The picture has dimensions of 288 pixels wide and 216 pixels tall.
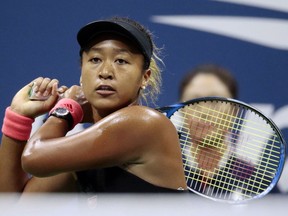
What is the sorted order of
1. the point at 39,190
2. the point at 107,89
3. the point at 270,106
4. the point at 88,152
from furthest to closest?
the point at 270,106 → the point at 39,190 → the point at 107,89 → the point at 88,152

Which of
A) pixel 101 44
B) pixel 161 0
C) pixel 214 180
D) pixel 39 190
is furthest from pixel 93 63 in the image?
pixel 161 0

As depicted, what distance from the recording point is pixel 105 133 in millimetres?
1620

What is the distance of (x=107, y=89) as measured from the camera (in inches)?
68.4

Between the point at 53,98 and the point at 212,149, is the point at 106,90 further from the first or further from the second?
the point at 212,149

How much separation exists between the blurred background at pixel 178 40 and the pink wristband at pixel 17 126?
0.68 m

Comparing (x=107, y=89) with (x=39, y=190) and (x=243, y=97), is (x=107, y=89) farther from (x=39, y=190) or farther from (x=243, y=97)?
(x=243, y=97)

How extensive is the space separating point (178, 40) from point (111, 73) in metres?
1.02

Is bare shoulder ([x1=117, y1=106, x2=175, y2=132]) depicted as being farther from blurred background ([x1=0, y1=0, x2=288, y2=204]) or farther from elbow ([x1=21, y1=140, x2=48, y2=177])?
blurred background ([x1=0, y1=0, x2=288, y2=204])

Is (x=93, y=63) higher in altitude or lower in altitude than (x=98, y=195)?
higher

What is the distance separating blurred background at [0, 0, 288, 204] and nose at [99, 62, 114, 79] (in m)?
0.95

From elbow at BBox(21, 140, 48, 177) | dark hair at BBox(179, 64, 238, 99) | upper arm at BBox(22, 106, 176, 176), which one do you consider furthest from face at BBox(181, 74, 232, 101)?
elbow at BBox(21, 140, 48, 177)

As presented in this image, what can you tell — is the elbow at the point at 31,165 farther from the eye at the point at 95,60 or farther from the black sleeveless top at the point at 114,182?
the eye at the point at 95,60

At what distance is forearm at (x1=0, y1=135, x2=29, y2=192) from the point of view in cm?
198

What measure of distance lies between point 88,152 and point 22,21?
129cm
